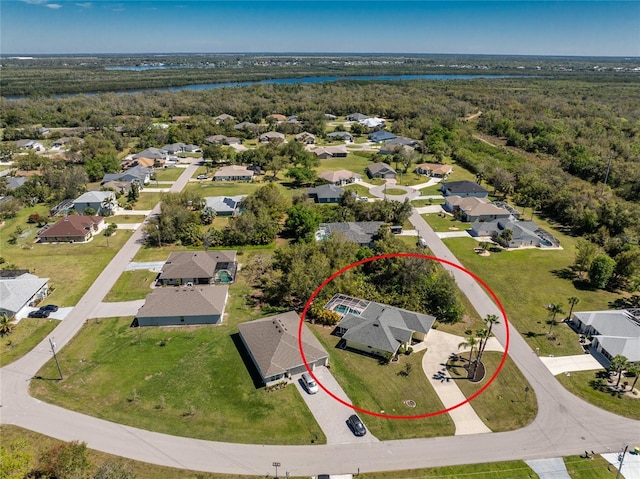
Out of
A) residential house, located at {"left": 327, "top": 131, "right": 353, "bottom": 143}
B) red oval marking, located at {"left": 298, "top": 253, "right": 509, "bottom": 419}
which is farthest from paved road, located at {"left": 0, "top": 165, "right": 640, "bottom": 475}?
residential house, located at {"left": 327, "top": 131, "right": 353, "bottom": 143}

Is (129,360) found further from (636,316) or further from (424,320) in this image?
(636,316)

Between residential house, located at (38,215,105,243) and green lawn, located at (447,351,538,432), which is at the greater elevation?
residential house, located at (38,215,105,243)

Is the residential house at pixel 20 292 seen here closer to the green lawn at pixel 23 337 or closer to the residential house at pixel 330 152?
the green lawn at pixel 23 337

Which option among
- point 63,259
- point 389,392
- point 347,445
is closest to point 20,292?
point 63,259

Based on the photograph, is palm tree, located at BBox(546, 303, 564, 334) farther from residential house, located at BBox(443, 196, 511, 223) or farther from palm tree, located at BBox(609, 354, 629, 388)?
residential house, located at BBox(443, 196, 511, 223)

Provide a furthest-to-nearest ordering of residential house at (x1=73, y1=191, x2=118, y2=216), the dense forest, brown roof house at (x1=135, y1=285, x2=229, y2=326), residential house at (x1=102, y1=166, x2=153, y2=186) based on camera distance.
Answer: residential house at (x1=102, y1=166, x2=153, y2=186)
residential house at (x1=73, y1=191, x2=118, y2=216)
the dense forest
brown roof house at (x1=135, y1=285, x2=229, y2=326)

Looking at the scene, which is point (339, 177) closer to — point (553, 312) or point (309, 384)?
point (553, 312)
